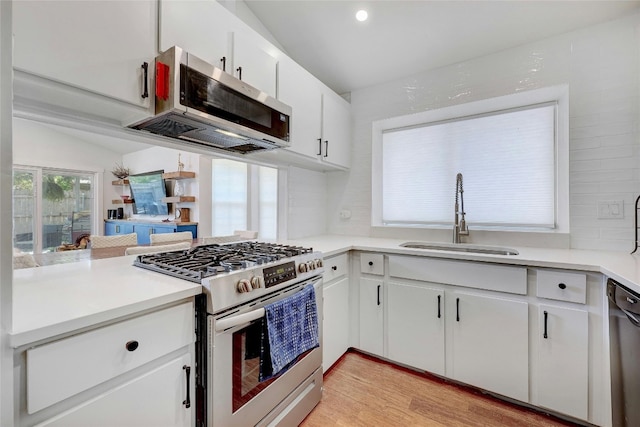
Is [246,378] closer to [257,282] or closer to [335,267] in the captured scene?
[257,282]

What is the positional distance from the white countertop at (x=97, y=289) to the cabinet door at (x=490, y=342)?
313 mm

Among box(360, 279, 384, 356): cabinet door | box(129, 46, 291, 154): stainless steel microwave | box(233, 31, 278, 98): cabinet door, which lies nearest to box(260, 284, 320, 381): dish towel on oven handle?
box(360, 279, 384, 356): cabinet door

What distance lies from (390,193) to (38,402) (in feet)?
8.22

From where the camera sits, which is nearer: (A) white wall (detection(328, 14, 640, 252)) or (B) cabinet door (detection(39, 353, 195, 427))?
(B) cabinet door (detection(39, 353, 195, 427))

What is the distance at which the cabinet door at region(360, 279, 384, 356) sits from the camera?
201 centimetres

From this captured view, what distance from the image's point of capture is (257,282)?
1.16 m

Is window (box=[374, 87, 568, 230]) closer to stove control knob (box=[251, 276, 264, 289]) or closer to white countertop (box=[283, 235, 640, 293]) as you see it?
white countertop (box=[283, 235, 640, 293])

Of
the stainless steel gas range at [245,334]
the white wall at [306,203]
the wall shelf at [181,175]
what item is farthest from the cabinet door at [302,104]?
the wall shelf at [181,175]

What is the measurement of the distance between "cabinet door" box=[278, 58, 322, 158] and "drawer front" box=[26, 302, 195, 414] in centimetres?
134

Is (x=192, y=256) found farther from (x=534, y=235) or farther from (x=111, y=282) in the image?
(x=534, y=235)

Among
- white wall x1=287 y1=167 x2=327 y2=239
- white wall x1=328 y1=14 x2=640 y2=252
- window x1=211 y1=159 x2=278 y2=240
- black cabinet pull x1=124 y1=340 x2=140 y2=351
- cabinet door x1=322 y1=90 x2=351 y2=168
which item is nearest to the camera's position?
black cabinet pull x1=124 y1=340 x2=140 y2=351

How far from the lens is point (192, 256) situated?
1.39 meters

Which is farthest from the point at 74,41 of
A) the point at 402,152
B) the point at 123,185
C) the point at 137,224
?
→ the point at 123,185

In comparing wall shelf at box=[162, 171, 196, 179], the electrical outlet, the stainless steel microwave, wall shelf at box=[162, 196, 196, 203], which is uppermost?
wall shelf at box=[162, 171, 196, 179]
